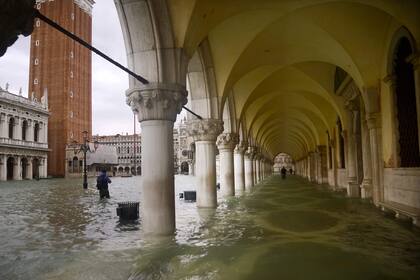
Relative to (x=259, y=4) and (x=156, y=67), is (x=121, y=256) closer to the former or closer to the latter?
(x=156, y=67)

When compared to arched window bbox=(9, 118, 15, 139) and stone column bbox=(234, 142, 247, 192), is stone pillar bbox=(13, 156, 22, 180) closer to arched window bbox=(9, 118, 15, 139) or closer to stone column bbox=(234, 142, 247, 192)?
arched window bbox=(9, 118, 15, 139)

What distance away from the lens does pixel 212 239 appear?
7027 millimetres

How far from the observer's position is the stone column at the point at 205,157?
12.2m

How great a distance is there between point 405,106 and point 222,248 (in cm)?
655

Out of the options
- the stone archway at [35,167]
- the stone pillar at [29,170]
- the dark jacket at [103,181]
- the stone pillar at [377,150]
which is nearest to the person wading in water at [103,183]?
the dark jacket at [103,181]

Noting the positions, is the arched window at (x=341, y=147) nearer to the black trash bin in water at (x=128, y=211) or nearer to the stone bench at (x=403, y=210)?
the stone bench at (x=403, y=210)

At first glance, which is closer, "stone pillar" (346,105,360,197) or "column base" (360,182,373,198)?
"column base" (360,182,373,198)


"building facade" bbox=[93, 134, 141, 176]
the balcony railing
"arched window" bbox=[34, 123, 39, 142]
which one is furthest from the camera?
"building facade" bbox=[93, 134, 141, 176]

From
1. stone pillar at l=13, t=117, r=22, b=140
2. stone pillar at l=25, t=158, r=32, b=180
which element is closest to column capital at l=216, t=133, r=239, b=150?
stone pillar at l=13, t=117, r=22, b=140

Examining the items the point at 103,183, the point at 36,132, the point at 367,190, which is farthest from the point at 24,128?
the point at 367,190

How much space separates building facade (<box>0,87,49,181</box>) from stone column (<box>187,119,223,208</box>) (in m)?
43.8

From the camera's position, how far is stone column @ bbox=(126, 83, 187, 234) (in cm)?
732

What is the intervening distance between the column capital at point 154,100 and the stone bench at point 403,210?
568 cm

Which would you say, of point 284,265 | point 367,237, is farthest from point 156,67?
point 367,237
